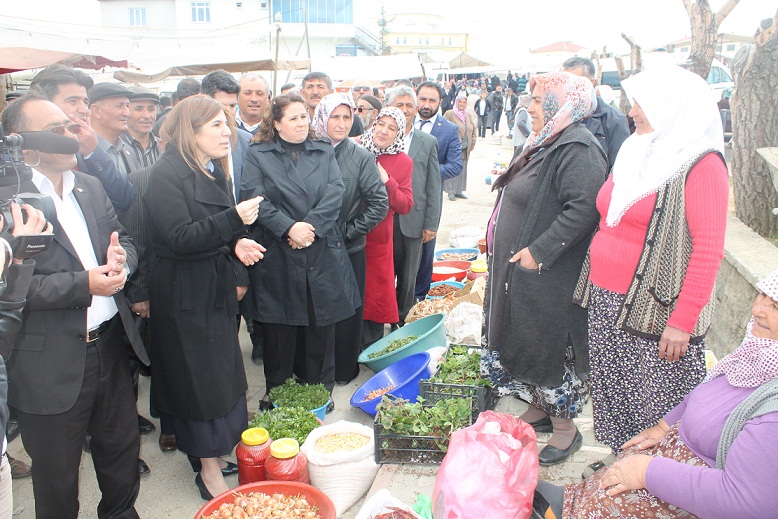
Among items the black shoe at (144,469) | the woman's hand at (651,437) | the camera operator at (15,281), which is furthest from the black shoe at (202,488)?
the woman's hand at (651,437)

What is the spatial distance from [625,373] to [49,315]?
2320mm

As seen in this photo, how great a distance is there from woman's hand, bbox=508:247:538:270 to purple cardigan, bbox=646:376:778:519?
924 millimetres

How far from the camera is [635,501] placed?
191 cm

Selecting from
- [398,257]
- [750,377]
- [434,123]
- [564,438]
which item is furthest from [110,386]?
[434,123]

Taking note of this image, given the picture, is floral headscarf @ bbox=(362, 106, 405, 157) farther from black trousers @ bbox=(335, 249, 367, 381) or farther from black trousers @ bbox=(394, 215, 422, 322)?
black trousers @ bbox=(335, 249, 367, 381)

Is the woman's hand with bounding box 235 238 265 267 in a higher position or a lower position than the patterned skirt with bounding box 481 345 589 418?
higher

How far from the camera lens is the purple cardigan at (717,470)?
4.92 feet

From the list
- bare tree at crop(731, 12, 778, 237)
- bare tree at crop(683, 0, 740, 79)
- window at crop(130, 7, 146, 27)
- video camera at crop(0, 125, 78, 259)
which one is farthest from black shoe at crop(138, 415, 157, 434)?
window at crop(130, 7, 146, 27)

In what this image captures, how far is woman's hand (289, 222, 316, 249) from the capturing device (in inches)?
134

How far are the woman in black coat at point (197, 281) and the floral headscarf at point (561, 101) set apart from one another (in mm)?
1431

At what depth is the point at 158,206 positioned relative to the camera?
269cm

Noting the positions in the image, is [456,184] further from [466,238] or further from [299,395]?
[299,395]

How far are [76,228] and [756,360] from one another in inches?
95.9

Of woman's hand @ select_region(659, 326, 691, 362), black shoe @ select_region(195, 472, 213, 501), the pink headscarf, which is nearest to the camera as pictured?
the pink headscarf
